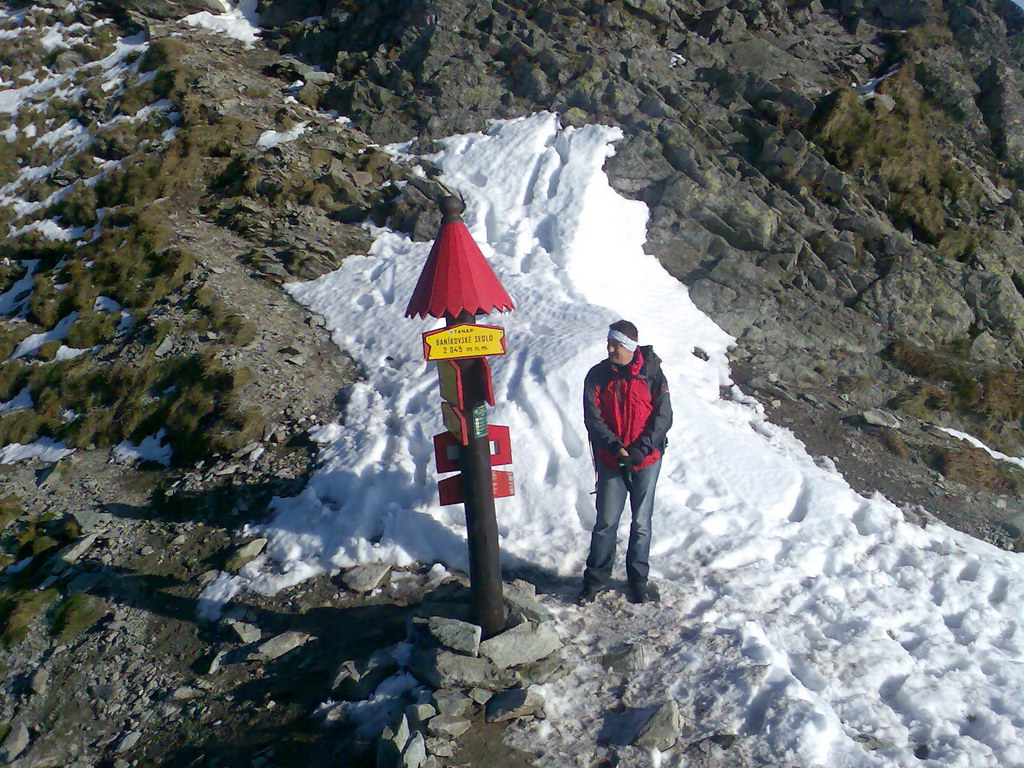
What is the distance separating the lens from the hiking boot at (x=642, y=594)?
6324mm

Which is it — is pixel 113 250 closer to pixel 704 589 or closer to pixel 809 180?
pixel 704 589

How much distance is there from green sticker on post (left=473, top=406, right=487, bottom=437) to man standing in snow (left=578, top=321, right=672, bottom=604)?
45.5 inches

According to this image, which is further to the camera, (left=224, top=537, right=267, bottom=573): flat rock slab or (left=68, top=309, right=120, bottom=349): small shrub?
(left=68, top=309, right=120, bottom=349): small shrub

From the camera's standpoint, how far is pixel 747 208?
1388 cm

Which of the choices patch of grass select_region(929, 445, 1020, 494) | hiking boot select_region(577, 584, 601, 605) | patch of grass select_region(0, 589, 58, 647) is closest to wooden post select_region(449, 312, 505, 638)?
hiking boot select_region(577, 584, 601, 605)

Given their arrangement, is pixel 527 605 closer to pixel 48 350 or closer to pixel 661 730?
pixel 661 730

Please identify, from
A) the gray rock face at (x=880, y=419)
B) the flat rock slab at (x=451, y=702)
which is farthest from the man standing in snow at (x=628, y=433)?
the gray rock face at (x=880, y=419)

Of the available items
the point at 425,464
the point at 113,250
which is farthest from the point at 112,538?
the point at 113,250

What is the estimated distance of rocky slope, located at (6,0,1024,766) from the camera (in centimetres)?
650

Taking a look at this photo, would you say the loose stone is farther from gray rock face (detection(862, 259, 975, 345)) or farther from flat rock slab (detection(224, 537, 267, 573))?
gray rock face (detection(862, 259, 975, 345))

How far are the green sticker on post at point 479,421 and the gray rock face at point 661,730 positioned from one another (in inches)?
89.5

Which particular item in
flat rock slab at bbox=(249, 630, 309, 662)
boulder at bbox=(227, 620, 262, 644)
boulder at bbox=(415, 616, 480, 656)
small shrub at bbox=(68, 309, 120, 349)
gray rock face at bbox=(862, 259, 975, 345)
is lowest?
small shrub at bbox=(68, 309, 120, 349)

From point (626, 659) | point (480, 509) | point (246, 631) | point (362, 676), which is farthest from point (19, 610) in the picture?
point (626, 659)

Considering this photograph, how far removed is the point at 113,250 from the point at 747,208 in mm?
11948
